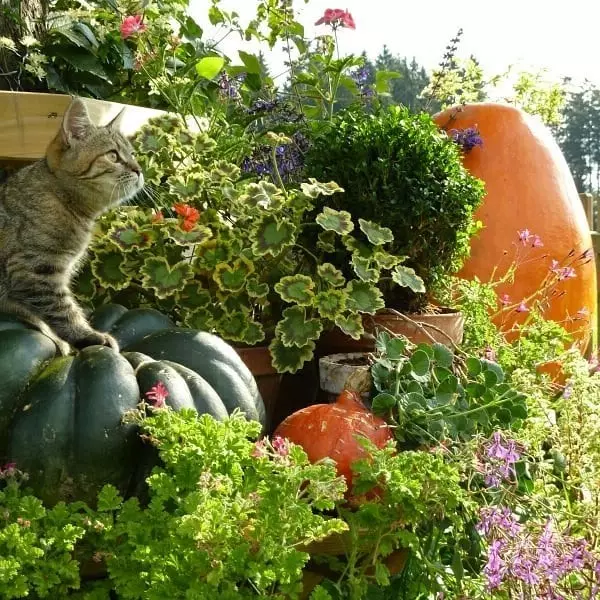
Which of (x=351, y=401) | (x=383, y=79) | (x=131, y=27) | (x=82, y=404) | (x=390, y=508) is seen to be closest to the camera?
(x=390, y=508)

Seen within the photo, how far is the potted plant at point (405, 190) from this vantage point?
253 cm

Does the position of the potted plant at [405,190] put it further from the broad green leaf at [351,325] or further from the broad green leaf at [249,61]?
the broad green leaf at [249,61]

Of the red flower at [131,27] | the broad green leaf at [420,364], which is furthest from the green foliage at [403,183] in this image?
the red flower at [131,27]

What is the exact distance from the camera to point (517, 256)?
3521 mm

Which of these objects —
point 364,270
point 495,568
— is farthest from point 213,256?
point 495,568

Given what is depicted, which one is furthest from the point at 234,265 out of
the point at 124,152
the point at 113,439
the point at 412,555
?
the point at 412,555

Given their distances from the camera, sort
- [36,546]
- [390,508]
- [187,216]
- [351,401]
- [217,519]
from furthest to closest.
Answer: [187,216]
[351,401]
[390,508]
[36,546]
[217,519]

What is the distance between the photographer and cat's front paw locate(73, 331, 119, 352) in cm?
201

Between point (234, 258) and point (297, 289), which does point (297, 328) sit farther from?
point (234, 258)

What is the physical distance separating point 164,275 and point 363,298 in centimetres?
64

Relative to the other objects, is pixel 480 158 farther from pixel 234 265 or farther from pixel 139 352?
pixel 139 352

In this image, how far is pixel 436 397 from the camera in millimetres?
1939

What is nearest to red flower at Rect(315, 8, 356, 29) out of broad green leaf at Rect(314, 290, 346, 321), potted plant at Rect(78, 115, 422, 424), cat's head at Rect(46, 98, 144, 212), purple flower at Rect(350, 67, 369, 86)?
purple flower at Rect(350, 67, 369, 86)

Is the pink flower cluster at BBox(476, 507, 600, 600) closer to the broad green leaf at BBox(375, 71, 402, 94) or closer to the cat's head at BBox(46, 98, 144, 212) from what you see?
the cat's head at BBox(46, 98, 144, 212)
